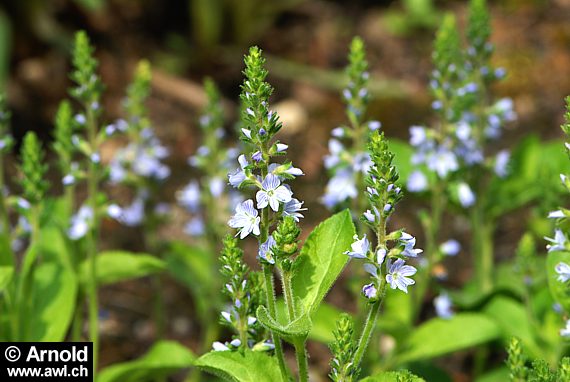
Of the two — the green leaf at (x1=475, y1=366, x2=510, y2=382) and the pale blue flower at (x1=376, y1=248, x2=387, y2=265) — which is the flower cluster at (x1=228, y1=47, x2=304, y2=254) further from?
the green leaf at (x1=475, y1=366, x2=510, y2=382)

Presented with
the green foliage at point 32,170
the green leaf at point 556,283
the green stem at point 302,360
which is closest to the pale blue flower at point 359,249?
the green stem at point 302,360

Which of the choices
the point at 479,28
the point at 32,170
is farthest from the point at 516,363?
the point at 479,28

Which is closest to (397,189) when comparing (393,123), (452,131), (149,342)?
(452,131)

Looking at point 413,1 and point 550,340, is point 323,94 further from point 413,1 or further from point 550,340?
point 550,340

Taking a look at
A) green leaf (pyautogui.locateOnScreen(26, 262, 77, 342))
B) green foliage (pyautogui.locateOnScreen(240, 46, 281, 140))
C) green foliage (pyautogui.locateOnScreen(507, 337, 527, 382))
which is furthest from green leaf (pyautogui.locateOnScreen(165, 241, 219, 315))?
green foliage (pyautogui.locateOnScreen(507, 337, 527, 382))

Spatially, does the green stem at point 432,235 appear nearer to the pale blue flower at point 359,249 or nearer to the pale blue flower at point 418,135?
the pale blue flower at point 418,135

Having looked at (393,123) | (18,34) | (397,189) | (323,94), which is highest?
(18,34)
